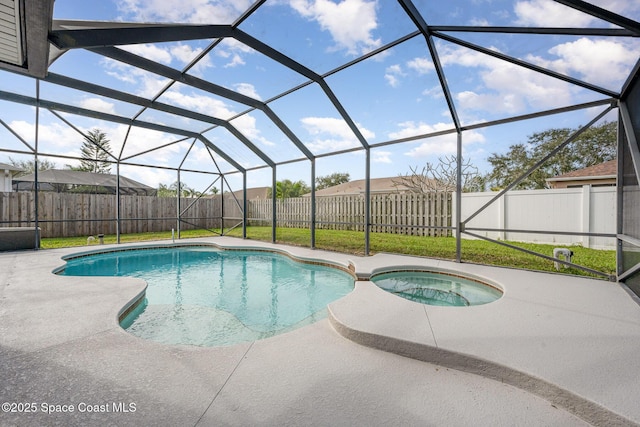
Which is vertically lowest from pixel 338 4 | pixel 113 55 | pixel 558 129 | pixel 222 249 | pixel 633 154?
pixel 222 249

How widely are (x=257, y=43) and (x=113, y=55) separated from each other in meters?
2.29

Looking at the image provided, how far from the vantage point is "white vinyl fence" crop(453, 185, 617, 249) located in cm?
633

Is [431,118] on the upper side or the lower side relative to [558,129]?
lower

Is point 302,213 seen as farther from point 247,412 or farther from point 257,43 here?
point 247,412

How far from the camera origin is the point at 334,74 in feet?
16.3

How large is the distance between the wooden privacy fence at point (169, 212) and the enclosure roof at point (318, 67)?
278 cm

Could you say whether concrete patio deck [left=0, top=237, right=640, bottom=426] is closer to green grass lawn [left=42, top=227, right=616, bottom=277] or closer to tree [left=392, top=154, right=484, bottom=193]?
green grass lawn [left=42, top=227, right=616, bottom=277]

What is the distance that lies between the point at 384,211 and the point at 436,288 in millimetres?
6093

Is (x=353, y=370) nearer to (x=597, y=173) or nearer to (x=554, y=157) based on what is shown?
(x=597, y=173)

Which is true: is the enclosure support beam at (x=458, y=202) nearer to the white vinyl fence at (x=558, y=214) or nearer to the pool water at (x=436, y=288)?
the pool water at (x=436, y=288)

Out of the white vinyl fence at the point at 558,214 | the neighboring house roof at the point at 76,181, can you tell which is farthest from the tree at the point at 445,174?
the neighboring house roof at the point at 76,181

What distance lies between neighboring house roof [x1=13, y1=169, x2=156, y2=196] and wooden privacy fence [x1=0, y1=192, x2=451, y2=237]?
5.15 meters

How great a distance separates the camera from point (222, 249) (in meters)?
8.64

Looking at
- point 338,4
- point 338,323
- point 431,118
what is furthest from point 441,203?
point 338,323
